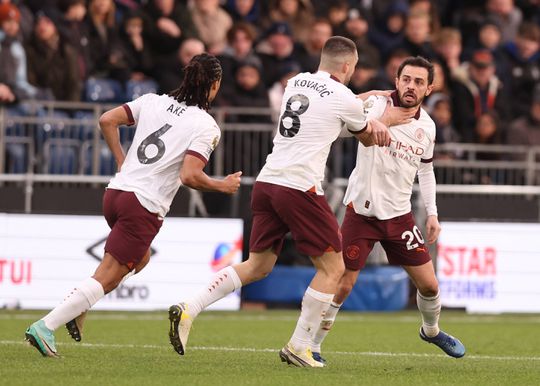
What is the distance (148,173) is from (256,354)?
1.95m

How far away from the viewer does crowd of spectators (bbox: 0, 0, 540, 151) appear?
18141mm

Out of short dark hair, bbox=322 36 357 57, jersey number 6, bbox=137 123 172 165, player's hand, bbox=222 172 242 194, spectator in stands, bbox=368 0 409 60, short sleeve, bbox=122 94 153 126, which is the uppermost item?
spectator in stands, bbox=368 0 409 60

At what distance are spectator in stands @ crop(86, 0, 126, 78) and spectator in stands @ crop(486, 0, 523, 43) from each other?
7.17 meters

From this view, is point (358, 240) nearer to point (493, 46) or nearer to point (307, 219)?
point (307, 219)

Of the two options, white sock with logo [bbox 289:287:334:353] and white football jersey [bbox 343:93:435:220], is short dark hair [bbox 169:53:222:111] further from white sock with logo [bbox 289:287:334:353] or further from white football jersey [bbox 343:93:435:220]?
white sock with logo [bbox 289:287:334:353]

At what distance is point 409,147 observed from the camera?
1052 centimetres

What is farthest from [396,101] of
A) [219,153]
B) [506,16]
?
[506,16]

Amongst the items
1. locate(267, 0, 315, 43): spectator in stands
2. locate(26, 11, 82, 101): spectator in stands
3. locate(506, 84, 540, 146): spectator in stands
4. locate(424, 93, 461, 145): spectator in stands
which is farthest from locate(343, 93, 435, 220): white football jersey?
locate(267, 0, 315, 43): spectator in stands

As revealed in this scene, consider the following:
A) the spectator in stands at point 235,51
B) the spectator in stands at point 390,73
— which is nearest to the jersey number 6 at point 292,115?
the spectator in stands at point 390,73

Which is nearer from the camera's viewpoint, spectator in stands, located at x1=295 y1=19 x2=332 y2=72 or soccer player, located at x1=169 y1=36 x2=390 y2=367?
soccer player, located at x1=169 y1=36 x2=390 y2=367

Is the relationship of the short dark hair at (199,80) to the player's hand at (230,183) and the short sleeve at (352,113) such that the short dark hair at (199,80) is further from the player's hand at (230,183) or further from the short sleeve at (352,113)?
the short sleeve at (352,113)

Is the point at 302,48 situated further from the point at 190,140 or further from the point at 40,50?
the point at 190,140

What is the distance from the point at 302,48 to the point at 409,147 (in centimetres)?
966

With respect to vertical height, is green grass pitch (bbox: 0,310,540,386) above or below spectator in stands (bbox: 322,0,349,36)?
below
